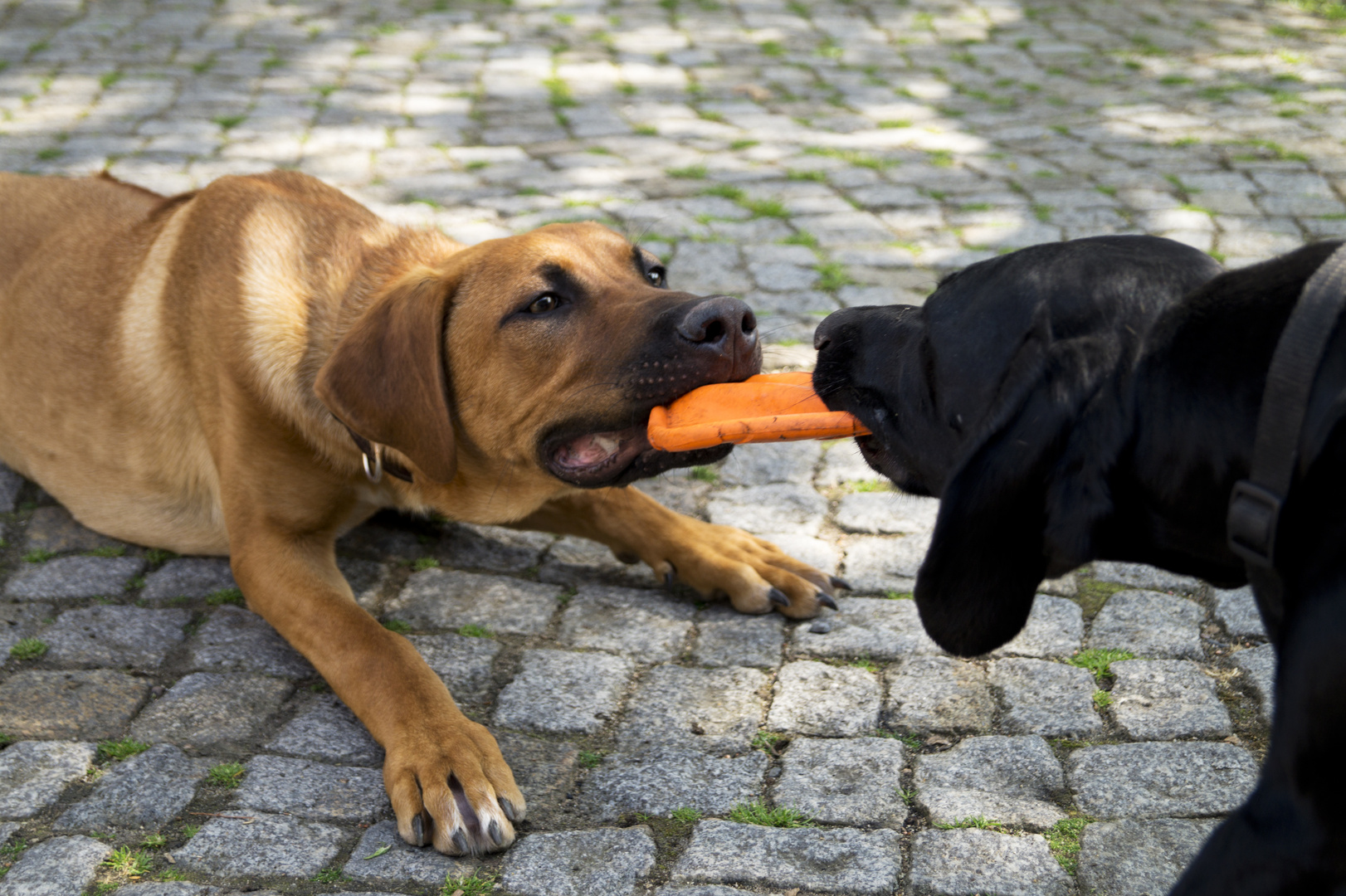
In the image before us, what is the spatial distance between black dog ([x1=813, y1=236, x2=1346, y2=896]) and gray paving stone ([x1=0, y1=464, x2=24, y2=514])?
11.9ft

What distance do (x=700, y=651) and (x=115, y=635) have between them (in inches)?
72.1

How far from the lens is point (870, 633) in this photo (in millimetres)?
3664

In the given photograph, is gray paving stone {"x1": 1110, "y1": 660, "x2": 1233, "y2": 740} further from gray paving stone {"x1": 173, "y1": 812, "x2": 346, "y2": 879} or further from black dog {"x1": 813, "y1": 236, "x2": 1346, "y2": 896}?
gray paving stone {"x1": 173, "y1": 812, "x2": 346, "y2": 879}

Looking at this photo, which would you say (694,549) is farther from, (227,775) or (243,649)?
(227,775)

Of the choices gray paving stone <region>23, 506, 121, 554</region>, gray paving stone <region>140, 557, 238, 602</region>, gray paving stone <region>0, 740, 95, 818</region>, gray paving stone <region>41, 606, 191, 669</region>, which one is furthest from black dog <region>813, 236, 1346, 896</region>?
gray paving stone <region>23, 506, 121, 554</region>

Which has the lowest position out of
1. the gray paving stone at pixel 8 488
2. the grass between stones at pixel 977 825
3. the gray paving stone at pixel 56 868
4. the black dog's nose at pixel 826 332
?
the gray paving stone at pixel 8 488

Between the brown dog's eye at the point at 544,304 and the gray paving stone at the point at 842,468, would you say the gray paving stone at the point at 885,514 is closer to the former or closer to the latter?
the gray paving stone at the point at 842,468

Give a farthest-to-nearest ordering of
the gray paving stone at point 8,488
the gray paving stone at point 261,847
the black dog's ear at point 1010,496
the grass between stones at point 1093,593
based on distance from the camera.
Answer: the gray paving stone at point 8,488 < the grass between stones at point 1093,593 < the gray paving stone at point 261,847 < the black dog's ear at point 1010,496

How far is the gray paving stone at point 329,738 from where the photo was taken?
3150mm

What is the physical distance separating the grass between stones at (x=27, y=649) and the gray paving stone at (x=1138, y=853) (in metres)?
3.03

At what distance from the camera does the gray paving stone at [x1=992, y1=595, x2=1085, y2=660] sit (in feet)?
11.6

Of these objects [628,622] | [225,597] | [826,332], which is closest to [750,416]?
[826,332]

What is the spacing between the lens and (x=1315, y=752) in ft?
6.20

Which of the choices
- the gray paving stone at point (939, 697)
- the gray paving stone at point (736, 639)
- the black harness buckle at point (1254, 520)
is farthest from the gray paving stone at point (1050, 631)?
the black harness buckle at point (1254, 520)
